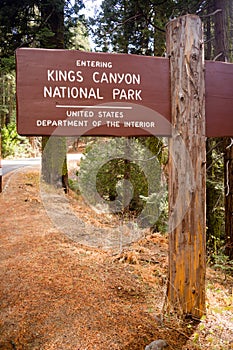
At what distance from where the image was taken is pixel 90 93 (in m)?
2.58

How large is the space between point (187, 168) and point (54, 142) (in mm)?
7563

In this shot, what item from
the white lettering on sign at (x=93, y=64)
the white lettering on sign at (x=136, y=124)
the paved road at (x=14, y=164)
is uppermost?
the white lettering on sign at (x=93, y=64)

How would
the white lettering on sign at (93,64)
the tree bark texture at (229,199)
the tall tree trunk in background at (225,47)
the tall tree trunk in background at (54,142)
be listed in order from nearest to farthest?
1. the white lettering on sign at (93,64)
2. the tall tree trunk in background at (225,47)
3. the tree bark texture at (229,199)
4. the tall tree trunk in background at (54,142)

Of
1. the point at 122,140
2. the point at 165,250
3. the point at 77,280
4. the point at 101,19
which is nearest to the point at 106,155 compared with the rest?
the point at 122,140

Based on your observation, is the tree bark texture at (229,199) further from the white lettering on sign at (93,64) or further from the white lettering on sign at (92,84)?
the white lettering on sign at (93,64)

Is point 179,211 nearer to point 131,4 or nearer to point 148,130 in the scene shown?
point 148,130

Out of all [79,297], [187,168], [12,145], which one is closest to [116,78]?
[187,168]

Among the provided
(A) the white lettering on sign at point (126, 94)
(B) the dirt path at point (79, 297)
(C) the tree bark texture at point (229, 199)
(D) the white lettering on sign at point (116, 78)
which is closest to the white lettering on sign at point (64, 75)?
(D) the white lettering on sign at point (116, 78)

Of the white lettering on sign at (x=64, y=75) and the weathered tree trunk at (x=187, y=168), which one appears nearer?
the white lettering on sign at (x=64, y=75)

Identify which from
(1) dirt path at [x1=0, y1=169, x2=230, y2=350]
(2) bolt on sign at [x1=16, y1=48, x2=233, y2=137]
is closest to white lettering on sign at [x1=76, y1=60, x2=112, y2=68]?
(2) bolt on sign at [x1=16, y1=48, x2=233, y2=137]

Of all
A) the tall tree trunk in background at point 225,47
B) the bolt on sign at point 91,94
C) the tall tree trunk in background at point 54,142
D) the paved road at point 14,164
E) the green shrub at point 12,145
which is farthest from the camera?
the green shrub at point 12,145

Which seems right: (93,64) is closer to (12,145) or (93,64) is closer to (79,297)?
(79,297)

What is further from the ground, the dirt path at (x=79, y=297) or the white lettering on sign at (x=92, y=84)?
the white lettering on sign at (x=92, y=84)

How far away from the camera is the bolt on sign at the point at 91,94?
248 centimetres
